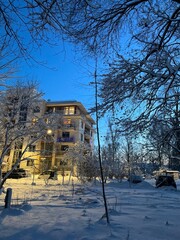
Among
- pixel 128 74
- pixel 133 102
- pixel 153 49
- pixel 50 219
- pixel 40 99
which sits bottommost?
pixel 50 219

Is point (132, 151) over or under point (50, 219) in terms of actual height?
over

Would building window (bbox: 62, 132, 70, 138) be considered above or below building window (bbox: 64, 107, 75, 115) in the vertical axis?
below

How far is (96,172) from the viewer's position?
22.9 metres

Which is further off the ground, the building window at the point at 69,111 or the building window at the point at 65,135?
the building window at the point at 69,111

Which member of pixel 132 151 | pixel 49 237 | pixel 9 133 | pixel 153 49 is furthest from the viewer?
→ pixel 132 151

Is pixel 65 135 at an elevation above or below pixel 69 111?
below

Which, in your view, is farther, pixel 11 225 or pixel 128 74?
pixel 128 74

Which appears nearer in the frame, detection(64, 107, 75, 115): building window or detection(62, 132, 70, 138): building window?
detection(62, 132, 70, 138): building window

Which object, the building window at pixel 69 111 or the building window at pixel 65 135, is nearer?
the building window at pixel 65 135

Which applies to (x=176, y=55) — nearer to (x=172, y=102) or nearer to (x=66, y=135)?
(x=172, y=102)

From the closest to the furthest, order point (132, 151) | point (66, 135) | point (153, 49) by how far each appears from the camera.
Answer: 1. point (153, 49)
2. point (132, 151)
3. point (66, 135)

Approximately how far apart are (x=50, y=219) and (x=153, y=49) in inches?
203

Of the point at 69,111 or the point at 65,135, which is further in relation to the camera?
the point at 69,111

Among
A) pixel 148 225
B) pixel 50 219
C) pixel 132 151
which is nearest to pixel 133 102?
pixel 148 225
